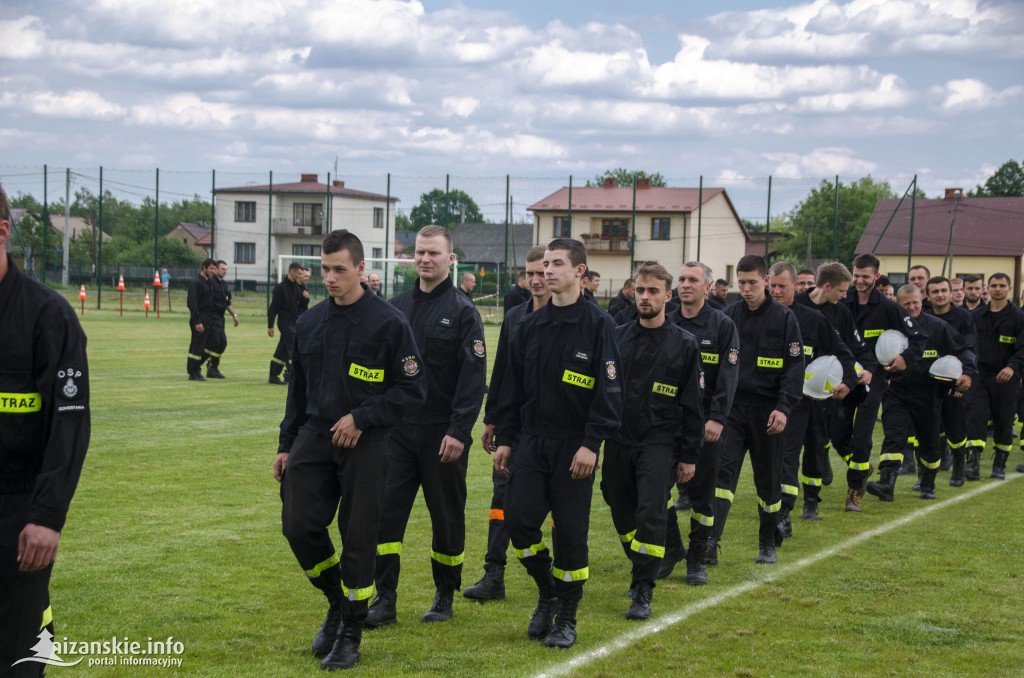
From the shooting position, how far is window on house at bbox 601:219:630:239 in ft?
154

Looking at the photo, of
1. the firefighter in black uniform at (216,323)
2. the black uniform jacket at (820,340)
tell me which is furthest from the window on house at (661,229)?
the black uniform jacket at (820,340)

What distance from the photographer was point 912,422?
11.2 metres

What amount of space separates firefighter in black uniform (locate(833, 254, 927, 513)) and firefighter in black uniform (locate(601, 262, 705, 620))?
3.91 m

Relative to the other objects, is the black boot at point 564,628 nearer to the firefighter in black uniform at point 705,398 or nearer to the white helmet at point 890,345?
the firefighter in black uniform at point 705,398

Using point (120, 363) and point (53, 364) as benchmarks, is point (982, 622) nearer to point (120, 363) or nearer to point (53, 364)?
point (53, 364)

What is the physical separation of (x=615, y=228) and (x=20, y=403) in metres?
44.6

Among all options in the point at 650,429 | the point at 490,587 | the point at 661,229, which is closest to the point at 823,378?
the point at 650,429

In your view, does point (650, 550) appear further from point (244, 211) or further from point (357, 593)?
point (244, 211)

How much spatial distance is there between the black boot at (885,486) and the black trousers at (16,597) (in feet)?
28.7

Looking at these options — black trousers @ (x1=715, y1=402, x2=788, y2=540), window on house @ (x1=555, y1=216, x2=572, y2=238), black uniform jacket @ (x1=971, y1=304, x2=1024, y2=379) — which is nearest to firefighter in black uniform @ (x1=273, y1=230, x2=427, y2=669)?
black trousers @ (x1=715, y1=402, x2=788, y2=540)

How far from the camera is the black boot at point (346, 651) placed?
5.25m

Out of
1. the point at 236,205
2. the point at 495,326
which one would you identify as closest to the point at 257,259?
the point at 236,205

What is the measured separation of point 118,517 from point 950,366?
8240 mm

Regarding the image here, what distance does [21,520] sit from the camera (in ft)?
12.8
